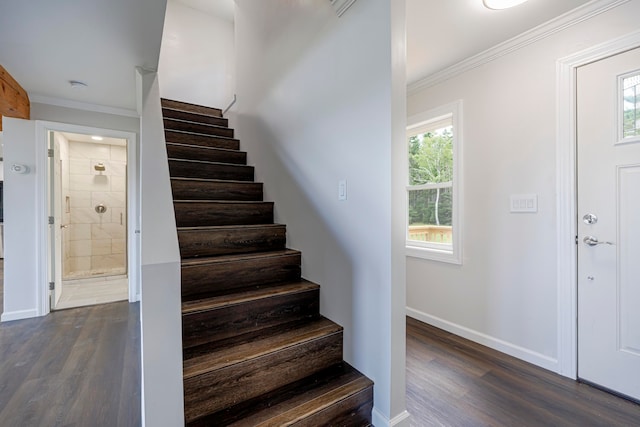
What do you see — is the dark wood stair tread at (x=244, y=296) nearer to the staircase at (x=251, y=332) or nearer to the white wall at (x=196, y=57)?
the staircase at (x=251, y=332)

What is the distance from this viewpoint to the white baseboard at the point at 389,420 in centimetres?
138

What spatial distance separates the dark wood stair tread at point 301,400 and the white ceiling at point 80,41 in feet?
7.19

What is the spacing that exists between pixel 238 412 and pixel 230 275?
29.6 inches

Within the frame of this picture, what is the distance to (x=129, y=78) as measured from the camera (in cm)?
247

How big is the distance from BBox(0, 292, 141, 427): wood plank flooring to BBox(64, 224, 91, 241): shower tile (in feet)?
8.41

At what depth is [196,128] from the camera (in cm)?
312

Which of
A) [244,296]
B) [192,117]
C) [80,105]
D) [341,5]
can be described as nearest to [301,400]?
[244,296]

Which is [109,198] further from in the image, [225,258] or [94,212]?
[225,258]

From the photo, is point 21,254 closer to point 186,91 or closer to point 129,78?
point 129,78

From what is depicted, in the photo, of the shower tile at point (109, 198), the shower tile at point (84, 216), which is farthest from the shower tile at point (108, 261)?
the shower tile at point (109, 198)

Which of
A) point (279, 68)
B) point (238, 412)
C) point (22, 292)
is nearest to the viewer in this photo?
point (238, 412)

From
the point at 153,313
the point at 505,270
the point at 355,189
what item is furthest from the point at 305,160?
the point at 505,270

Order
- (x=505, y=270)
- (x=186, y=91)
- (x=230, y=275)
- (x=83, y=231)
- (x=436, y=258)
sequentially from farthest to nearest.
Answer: (x=83, y=231)
(x=186, y=91)
(x=436, y=258)
(x=505, y=270)
(x=230, y=275)

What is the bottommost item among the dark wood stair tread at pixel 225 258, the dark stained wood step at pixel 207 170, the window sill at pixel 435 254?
the window sill at pixel 435 254
